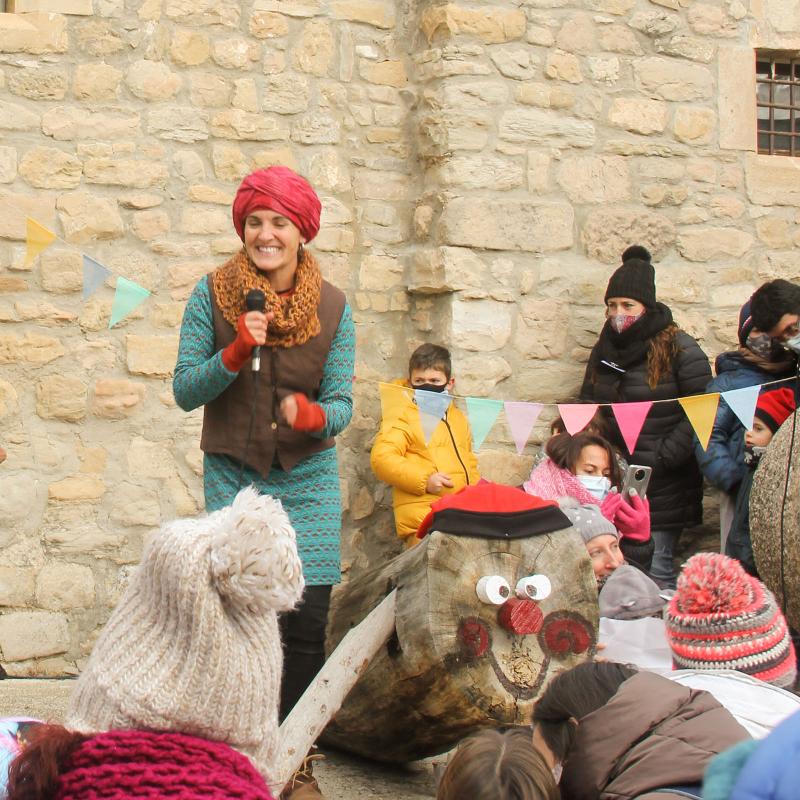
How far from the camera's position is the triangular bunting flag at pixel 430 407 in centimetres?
536

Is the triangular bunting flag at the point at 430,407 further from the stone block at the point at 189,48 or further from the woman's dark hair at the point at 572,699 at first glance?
the woman's dark hair at the point at 572,699

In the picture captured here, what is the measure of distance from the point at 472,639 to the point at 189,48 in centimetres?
315

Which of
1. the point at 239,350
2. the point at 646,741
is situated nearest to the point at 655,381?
the point at 239,350

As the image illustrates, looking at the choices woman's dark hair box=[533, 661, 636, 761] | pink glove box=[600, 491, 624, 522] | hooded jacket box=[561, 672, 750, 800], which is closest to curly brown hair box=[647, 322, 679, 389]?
pink glove box=[600, 491, 624, 522]

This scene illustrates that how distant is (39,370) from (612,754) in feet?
12.1

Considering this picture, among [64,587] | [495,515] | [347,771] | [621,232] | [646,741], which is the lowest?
[347,771]

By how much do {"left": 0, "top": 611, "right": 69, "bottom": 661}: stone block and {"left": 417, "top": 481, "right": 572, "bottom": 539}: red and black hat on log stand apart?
2102 millimetres

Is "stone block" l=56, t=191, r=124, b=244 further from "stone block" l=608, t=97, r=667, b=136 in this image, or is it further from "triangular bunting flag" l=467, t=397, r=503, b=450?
"stone block" l=608, t=97, r=667, b=136

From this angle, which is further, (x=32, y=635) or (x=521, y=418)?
(x=521, y=418)

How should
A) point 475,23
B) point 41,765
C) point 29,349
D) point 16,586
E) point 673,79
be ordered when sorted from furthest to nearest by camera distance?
point 673,79
point 475,23
point 29,349
point 16,586
point 41,765

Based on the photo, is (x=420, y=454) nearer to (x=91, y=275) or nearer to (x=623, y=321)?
(x=623, y=321)

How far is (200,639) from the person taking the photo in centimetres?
176

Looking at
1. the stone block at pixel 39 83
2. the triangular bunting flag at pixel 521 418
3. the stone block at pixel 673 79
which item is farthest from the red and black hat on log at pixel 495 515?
the stone block at pixel 673 79

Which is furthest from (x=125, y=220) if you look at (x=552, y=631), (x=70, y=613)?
(x=552, y=631)
